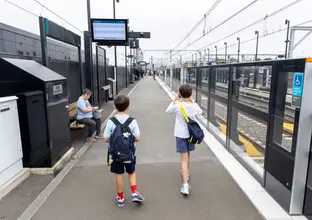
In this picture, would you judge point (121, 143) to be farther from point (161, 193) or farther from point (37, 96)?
point (37, 96)

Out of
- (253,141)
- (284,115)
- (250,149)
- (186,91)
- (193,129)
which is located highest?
(186,91)

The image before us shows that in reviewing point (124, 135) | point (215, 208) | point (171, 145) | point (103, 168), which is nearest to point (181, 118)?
point (124, 135)

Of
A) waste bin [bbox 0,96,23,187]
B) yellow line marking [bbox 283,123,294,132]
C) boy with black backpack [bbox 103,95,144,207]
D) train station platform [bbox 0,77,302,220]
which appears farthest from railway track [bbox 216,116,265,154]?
waste bin [bbox 0,96,23,187]

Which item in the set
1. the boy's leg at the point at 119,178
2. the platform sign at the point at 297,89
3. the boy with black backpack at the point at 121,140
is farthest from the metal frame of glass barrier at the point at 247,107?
the boy's leg at the point at 119,178

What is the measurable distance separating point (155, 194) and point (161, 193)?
0.27ft

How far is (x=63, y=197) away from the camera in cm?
311

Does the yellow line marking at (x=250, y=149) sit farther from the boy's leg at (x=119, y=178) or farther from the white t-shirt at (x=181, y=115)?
the boy's leg at (x=119, y=178)

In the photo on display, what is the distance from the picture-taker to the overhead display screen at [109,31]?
8602mm

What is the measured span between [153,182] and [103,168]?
100 centimetres

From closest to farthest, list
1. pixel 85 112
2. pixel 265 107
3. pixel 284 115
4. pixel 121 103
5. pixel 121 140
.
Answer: pixel 121 140, pixel 121 103, pixel 284 115, pixel 265 107, pixel 85 112

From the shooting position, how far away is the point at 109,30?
8836 millimetres

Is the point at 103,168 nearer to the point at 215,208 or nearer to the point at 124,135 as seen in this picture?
the point at 124,135

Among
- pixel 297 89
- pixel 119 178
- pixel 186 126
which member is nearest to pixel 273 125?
pixel 297 89

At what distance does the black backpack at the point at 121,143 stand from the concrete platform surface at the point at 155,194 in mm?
643
